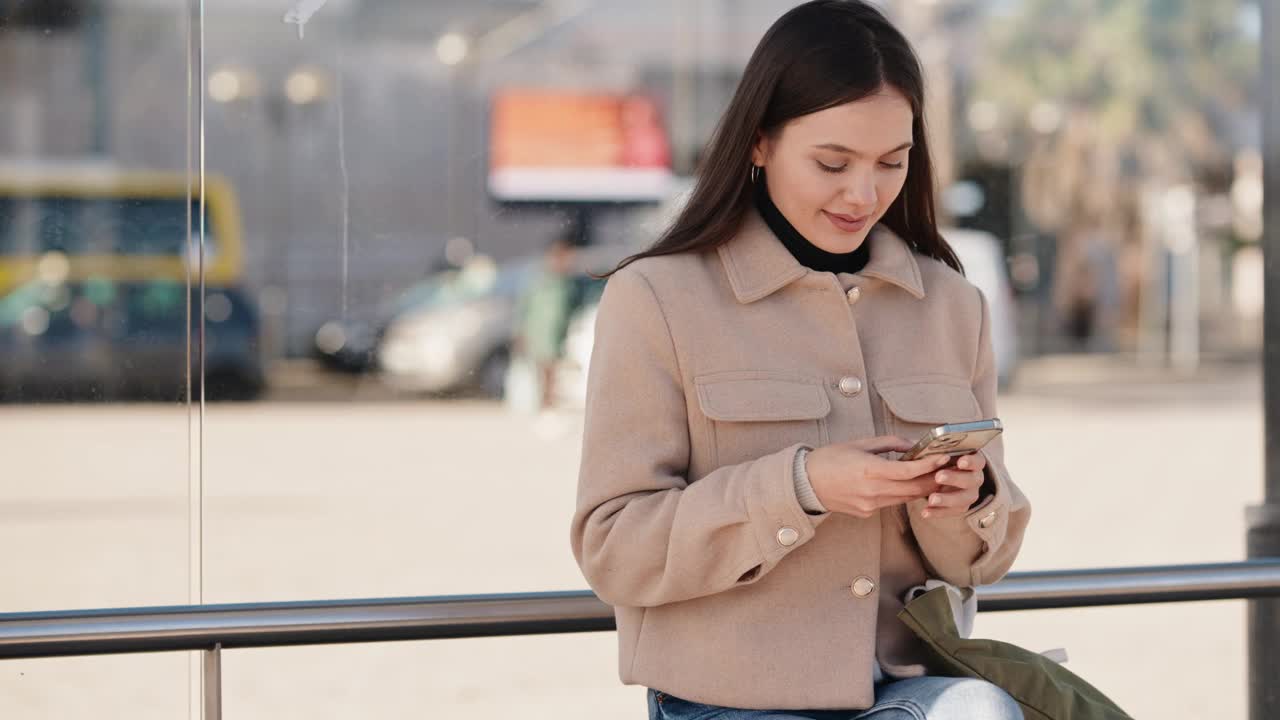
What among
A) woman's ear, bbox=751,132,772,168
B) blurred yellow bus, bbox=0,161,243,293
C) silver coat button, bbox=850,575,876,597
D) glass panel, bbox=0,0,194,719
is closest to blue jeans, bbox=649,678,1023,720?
silver coat button, bbox=850,575,876,597

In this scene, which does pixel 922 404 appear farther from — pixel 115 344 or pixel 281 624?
pixel 115 344

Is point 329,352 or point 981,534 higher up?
point 329,352

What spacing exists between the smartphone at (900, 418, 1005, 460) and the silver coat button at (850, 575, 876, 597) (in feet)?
0.79

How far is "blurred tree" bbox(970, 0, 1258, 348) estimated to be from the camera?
17984 mm

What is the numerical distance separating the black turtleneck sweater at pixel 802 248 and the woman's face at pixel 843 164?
0.04 metres

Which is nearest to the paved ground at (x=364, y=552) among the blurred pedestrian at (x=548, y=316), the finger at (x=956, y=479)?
the blurred pedestrian at (x=548, y=316)

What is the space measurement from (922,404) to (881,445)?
305 millimetres

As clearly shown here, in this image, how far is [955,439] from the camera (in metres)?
1.60

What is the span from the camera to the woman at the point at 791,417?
1.76 m

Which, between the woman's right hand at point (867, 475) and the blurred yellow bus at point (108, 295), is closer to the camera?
the woman's right hand at point (867, 475)

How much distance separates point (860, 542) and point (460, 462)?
4872mm

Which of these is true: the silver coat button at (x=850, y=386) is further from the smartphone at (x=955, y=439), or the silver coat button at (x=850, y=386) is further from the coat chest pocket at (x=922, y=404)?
the smartphone at (x=955, y=439)

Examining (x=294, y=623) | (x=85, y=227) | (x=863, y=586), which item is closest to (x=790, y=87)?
(x=863, y=586)

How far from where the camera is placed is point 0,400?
2938mm
